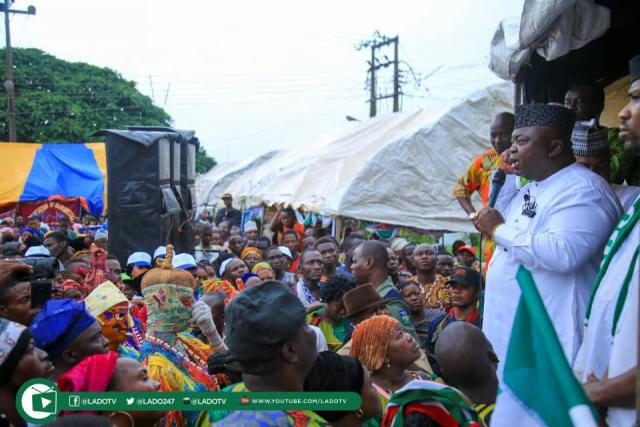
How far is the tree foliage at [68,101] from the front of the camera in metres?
32.8

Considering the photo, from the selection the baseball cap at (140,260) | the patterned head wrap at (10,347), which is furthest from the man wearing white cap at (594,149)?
the baseball cap at (140,260)

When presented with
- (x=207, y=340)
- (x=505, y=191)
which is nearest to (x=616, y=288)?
(x=505, y=191)

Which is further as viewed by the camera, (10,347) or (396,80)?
(396,80)

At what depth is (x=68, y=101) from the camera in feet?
109

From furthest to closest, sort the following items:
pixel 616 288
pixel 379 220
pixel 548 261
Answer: pixel 379 220
pixel 548 261
pixel 616 288

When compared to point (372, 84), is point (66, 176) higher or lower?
lower

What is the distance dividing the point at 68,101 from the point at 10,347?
3319 centimetres

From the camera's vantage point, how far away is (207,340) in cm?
408

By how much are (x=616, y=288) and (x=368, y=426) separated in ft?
3.84

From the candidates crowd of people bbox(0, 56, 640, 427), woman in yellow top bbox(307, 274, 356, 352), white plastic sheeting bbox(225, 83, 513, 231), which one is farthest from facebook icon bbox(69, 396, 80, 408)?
white plastic sheeting bbox(225, 83, 513, 231)

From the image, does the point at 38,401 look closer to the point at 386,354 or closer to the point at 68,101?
the point at 386,354

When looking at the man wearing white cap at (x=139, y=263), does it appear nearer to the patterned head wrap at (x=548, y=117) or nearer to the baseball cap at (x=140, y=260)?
the baseball cap at (x=140, y=260)

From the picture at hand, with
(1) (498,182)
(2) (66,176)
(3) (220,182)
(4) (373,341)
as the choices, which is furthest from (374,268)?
(3) (220,182)

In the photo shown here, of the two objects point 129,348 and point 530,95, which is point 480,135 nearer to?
point 530,95
